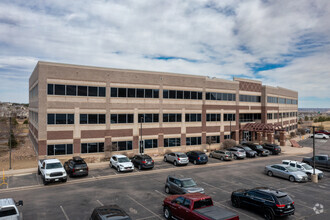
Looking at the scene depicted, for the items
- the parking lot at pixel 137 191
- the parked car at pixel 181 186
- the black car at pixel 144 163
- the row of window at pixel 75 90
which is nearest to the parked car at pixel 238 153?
the parking lot at pixel 137 191

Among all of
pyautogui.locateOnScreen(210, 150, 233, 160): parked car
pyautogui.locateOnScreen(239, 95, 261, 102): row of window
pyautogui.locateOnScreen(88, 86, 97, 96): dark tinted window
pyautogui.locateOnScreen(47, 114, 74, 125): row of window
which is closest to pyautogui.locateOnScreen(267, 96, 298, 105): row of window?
pyautogui.locateOnScreen(239, 95, 261, 102): row of window

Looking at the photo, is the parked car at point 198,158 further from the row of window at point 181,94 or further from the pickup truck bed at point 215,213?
the pickup truck bed at point 215,213

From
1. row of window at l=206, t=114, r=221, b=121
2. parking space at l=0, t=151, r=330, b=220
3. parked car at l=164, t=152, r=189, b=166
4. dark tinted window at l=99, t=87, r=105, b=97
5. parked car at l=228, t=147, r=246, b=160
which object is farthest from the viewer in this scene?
row of window at l=206, t=114, r=221, b=121

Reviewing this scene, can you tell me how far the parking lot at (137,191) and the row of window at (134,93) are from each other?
40.4 ft

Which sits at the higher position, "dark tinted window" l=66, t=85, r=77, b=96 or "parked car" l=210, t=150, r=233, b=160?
"dark tinted window" l=66, t=85, r=77, b=96

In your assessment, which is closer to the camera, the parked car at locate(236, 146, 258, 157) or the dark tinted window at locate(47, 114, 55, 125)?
the dark tinted window at locate(47, 114, 55, 125)

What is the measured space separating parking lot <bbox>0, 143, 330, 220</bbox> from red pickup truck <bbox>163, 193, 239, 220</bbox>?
1.71 meters

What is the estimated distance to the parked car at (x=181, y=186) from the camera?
18.0 meters

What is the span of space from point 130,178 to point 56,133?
1406cm


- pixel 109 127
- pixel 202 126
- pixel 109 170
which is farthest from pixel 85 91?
pixel 202 126

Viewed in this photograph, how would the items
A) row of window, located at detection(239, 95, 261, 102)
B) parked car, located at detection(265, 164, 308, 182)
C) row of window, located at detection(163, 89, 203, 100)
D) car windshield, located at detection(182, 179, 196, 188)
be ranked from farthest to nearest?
1. row of window, located at detection(239, 95, 261, 102)
2. row of window, located at detection(163, 89, 203, 100)
3. parked car, located at detection(265, 164, 308, 182)
4. car windshield, located at detection(182, 179, 196, 188)

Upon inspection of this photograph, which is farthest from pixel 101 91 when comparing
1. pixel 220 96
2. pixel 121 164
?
pixel 220 96

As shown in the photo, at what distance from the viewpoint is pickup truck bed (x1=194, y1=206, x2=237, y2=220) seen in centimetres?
1162

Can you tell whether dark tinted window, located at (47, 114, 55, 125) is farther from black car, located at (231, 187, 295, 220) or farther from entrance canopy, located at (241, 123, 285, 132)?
entrance canopy, located at (241, 123, 285, 132)
